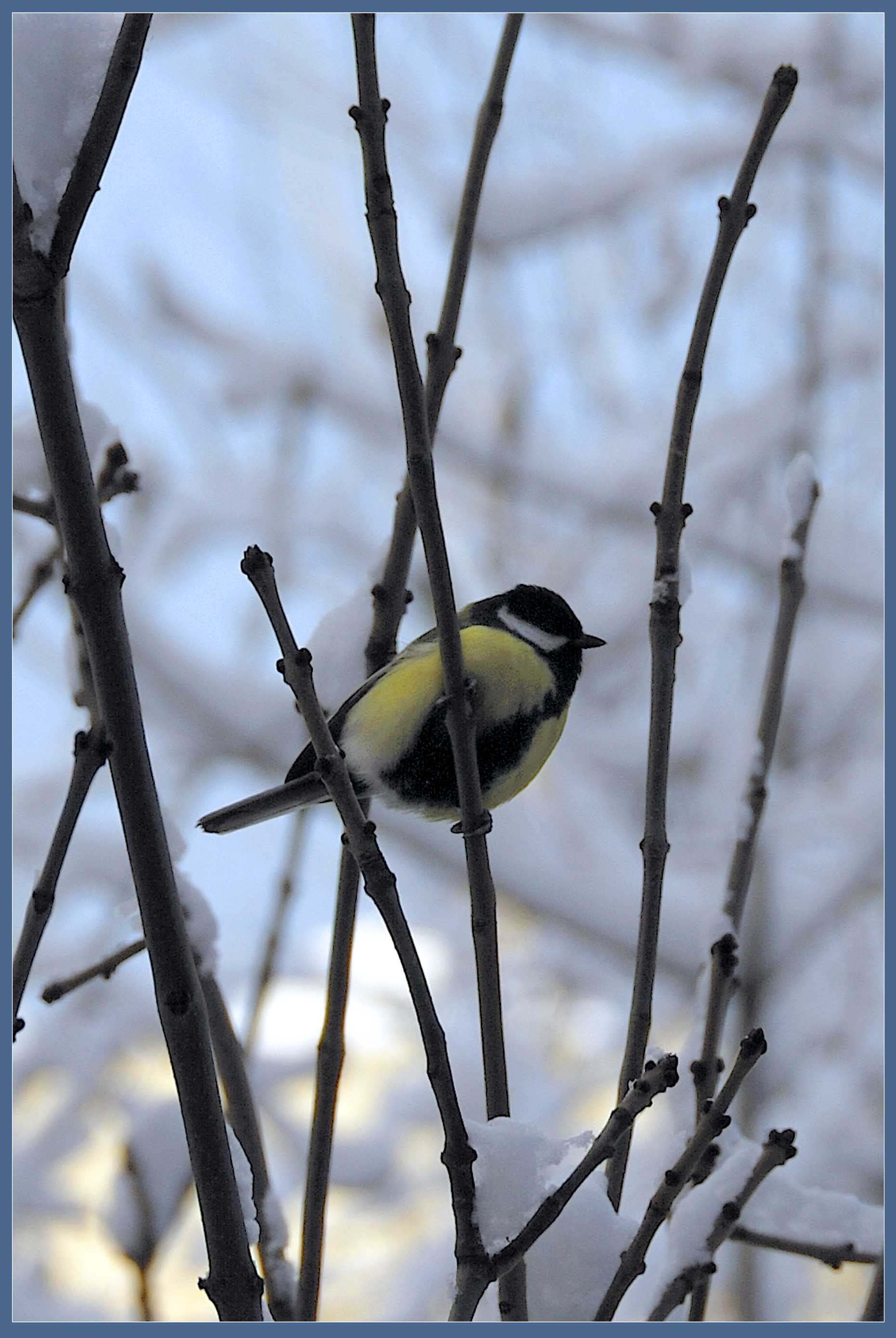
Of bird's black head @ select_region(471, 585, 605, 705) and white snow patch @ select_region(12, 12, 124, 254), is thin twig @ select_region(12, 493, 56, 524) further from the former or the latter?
bird's black head @ select_region(471, 585, 605, 705)

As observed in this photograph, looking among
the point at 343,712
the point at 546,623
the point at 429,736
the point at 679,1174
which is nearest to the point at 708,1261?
the point at 679,1174

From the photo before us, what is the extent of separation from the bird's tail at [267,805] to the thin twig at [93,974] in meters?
0.47

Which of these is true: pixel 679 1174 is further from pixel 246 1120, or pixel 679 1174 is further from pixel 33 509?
pixel 33 509

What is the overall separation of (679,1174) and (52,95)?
75cm

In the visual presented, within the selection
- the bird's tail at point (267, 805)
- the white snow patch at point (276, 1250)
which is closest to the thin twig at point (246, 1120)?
the white snow patch at point (276, 1250)

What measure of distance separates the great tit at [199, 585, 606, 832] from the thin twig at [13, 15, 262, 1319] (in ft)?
1.96

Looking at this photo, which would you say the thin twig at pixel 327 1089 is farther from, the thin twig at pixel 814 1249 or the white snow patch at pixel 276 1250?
the thin twig at pixel 814 1249

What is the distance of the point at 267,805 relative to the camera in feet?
4.27

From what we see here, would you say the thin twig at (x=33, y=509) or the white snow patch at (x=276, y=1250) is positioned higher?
the thin twig at (x=33, y=509)

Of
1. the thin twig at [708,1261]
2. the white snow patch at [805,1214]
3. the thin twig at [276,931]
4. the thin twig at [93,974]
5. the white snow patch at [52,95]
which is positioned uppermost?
the white snow patch at [52,95]

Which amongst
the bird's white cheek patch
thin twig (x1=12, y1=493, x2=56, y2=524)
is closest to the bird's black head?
the bird's white cheek patch

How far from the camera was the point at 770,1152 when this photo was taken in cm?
66

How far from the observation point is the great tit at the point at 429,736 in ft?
4.26

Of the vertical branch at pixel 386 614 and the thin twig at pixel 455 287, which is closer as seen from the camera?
the vertical branch at pixel 386 614
